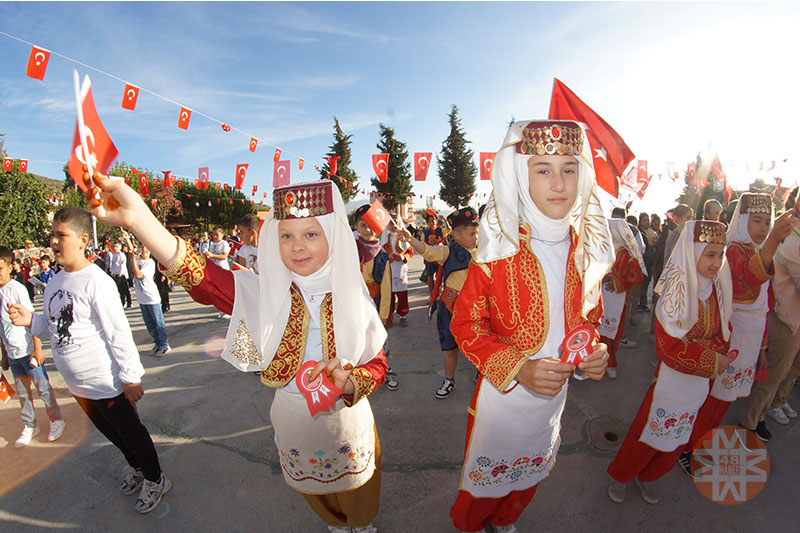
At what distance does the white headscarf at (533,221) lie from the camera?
5.93ft

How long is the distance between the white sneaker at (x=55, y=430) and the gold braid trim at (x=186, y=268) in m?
3.61

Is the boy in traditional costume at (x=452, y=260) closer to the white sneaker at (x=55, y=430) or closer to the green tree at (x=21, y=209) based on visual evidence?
the white sneaker at (x=55, y=430)

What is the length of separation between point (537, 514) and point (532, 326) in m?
1.75

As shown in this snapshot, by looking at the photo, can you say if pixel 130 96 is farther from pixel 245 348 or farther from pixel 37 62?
pixel 245 348

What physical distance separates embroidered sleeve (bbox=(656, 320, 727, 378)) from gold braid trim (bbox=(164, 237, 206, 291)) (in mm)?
2971

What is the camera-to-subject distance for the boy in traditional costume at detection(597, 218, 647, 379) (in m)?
4.61

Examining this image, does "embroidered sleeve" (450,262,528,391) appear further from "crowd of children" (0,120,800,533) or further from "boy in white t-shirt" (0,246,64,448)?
"boy in white t-shirt" (0,246,64,448)

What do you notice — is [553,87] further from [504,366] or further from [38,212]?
[38,212]

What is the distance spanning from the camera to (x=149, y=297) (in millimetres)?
5887

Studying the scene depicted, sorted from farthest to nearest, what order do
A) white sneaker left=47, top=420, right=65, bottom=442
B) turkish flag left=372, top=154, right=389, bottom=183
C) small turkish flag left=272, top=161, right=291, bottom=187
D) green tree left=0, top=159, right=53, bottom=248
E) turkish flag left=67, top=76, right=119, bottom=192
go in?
1. green tree left=0, top=159, right=53, bottom=248
2. turkish flag left=372, top=154, right=389, bottom=183
3. small turkish flag left=272, top=161, right=291, bottom=187
4. white sneaker left=47, top=420, right=65, bottom=442
5. turkish flag left=67, top=76, right=119, bottom=192

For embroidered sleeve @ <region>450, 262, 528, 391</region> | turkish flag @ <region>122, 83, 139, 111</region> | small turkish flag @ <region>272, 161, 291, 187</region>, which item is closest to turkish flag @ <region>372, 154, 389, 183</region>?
small turkish flag @ <region>272, 161, 291, 187</region>

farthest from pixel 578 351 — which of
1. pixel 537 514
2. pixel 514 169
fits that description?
pixel 537 514

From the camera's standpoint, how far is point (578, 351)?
1607 millimetres

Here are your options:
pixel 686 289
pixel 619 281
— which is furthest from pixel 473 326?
pixel 619 281
